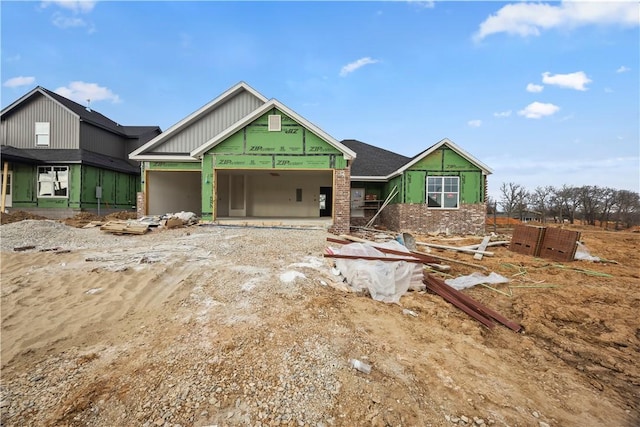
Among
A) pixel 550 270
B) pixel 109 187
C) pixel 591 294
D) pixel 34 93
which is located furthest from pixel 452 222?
pixel 34 93

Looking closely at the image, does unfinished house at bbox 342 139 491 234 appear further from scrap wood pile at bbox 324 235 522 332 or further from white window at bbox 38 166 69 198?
white window at bbox 38 166 69 198

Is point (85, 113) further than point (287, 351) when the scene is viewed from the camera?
Yes

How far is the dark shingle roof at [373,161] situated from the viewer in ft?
61.3

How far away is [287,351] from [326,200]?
55.6ft

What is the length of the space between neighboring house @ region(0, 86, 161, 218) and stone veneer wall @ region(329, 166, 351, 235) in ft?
50.6

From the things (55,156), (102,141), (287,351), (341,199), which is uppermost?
(102,141)

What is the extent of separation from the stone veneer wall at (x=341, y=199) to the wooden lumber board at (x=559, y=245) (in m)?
7.11

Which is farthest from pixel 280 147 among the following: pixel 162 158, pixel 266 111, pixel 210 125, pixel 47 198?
pixel 47 198

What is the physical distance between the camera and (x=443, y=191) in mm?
16047

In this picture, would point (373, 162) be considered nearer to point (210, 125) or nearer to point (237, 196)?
point (237, 196)

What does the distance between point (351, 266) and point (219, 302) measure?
2533mm

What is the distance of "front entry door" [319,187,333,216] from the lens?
19719 mm

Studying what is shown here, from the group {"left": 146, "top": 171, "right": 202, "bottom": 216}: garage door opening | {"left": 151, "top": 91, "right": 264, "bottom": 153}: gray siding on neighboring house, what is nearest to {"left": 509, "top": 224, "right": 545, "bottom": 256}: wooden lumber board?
{"left": 151, "top": 91, "right": 264, "bottom": 153}: gray siding on neighboring house

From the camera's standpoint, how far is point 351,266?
5859 mm
